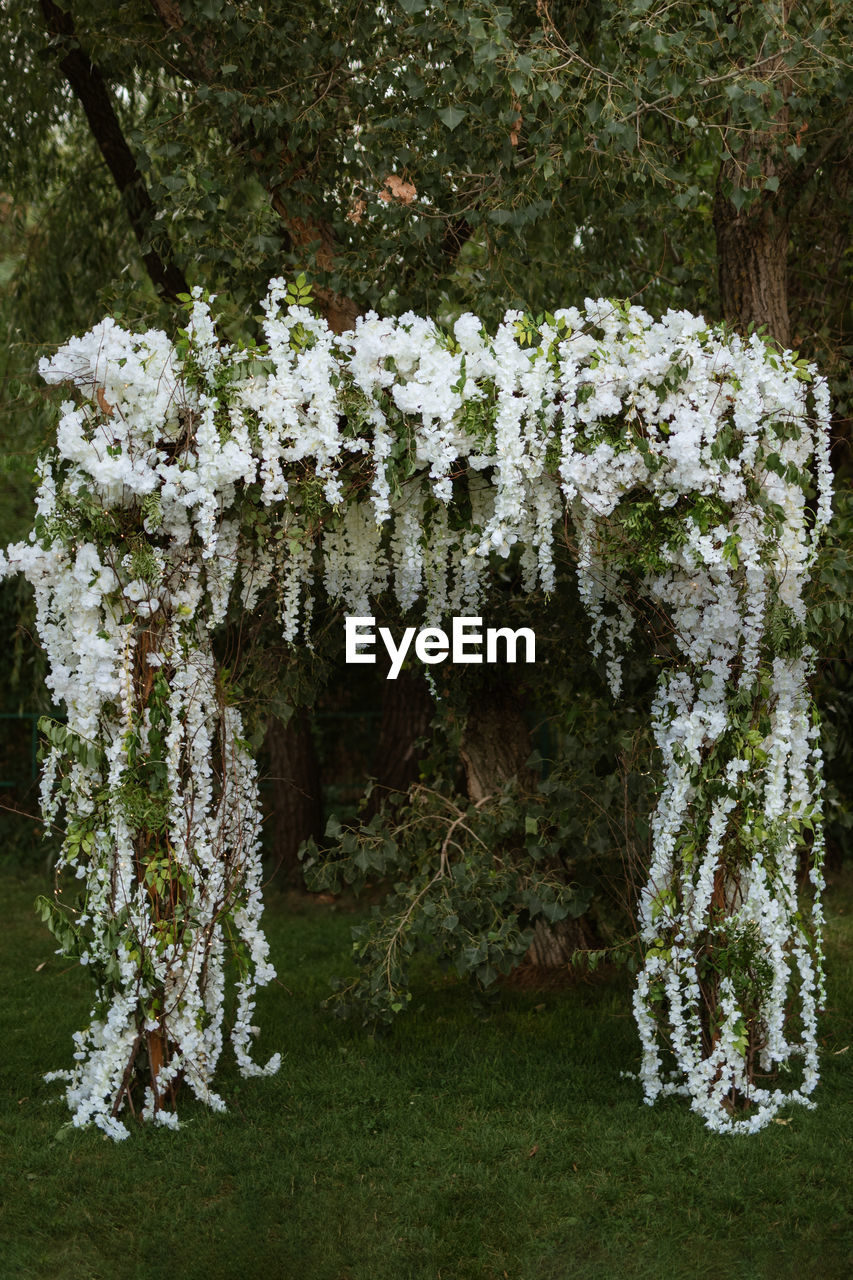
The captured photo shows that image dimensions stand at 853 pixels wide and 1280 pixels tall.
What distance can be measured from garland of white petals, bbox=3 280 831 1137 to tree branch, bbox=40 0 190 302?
2566mm

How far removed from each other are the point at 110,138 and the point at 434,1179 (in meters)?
5.27

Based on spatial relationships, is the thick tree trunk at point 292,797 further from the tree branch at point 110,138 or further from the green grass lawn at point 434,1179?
the green grass lawn at point 434,1179

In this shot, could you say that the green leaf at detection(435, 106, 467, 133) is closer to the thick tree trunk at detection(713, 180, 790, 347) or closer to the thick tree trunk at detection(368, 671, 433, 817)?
the thick tree trunk at detection(713, 180, 790, 347)

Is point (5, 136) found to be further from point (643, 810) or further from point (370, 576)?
point (643, 810)

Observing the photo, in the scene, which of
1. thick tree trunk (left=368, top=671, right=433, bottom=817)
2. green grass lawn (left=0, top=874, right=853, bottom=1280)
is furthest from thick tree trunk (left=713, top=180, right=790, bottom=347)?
thick tree trunk (left=368, top=671, right=433, bottom=817)

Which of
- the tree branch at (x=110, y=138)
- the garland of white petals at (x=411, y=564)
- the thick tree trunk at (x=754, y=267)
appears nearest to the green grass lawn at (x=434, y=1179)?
the garland of white petals at (x=411, y=564)

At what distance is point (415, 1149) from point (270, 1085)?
0.80 meters

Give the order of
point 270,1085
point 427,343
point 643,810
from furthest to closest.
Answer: point 643,810
point 270,1085
point 427,343

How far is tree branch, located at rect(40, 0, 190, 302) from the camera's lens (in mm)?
6211

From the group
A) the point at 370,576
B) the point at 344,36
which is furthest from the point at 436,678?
the point at 344,36

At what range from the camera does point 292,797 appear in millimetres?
8539

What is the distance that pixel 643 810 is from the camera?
16.3 feet

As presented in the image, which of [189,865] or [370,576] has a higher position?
[370,576]

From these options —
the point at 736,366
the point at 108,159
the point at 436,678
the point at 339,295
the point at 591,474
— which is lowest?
the point at 436,678
